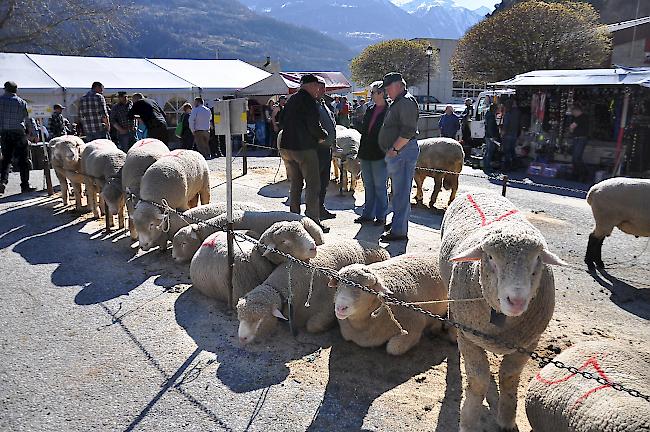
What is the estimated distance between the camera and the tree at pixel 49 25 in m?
27.4

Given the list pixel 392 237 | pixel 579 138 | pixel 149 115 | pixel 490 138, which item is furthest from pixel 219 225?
pixel 579 138

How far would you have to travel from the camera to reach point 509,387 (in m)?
3.21

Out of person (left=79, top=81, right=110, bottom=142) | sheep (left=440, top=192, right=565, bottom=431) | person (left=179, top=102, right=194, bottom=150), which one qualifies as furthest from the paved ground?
person (left=179, top=102, right=194, bottom=150)

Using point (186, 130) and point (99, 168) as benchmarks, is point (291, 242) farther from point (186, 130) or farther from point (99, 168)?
point (186, 130)

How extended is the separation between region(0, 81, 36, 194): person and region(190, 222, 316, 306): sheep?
660cm

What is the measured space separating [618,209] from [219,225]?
15.5 ft

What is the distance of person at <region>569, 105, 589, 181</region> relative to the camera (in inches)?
511

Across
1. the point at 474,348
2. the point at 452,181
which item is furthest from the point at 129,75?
the point at 474,348

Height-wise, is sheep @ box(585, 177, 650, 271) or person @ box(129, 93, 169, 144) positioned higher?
person @ box(129, 93, 169, 144)

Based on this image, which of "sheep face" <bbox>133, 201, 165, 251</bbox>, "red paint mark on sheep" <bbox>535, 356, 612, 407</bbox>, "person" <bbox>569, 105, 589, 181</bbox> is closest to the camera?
"red paint mark on sheep" <bbox>535, 356, 612, 407</bbox>

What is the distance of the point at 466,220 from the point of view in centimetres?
387

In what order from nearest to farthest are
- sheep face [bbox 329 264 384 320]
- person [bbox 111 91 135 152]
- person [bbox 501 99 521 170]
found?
sheep face [bbox 329 264 384 320] → person [bbox 111 91 135 152] → person [bbox 501 99 521 170]

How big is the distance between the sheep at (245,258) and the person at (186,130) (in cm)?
1106

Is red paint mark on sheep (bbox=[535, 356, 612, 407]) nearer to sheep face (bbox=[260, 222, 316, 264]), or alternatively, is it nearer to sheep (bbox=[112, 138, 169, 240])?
sheep face (bbox=[260, 222, 316, 264])
